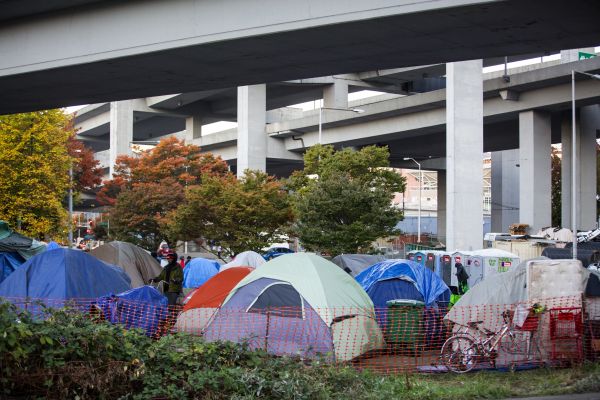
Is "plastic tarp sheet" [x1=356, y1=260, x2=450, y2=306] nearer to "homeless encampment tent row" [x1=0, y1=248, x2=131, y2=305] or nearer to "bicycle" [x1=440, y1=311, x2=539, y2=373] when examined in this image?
"bicycle" [x1=440, y1=311, x2=539, y2=373]

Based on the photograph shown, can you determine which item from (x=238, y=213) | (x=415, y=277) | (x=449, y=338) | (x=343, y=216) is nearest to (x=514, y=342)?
(x=449, y=338)

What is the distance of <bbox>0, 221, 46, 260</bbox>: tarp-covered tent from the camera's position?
19.4 meters

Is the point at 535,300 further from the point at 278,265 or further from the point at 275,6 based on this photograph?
the point at 275,6

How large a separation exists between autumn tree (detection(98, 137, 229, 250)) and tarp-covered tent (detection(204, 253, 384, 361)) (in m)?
32.2

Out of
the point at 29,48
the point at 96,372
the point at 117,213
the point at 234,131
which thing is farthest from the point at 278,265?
the point at 234,131

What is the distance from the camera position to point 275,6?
43.7ft

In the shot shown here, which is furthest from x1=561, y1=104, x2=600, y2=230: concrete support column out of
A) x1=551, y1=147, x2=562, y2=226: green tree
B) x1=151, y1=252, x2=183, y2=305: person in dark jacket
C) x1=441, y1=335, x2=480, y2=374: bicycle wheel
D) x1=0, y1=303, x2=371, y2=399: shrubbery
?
x1=0, y1=303, x2=371, y2=399: shrubbery

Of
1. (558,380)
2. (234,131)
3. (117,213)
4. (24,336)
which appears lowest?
(558,380)

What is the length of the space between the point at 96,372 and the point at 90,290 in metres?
8.07

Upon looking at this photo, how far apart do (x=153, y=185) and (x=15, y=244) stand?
2929 centimetres

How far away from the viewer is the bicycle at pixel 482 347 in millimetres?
12398

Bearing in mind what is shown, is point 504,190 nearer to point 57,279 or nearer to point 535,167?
point 535,167

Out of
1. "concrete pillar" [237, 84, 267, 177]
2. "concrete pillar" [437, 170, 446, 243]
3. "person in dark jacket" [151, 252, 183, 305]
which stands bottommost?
"person in dark jacket" [151, 252, 183, 305]

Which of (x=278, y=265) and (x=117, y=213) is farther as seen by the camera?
(x=117, y=213)
